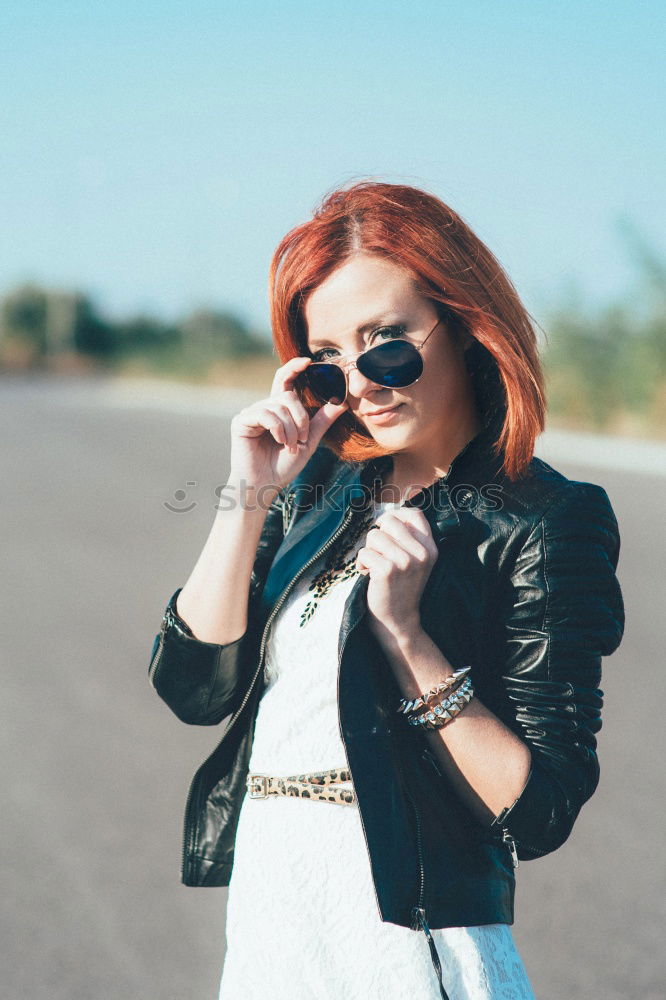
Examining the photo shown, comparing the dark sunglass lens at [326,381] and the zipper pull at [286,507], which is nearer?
the dark sunglass lens at [326,381]

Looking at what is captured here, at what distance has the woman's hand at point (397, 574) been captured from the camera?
5.14 ft

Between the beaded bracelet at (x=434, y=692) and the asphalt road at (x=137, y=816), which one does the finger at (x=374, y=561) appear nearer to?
the beaded bracelet at (x=434, y=692)

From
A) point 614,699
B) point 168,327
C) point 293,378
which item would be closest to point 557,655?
point 293,378

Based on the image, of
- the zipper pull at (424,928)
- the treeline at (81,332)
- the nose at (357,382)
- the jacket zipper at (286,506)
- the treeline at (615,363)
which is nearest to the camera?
the zipper pull at (424,928)

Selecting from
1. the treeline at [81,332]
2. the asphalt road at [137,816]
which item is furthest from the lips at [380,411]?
the treeline at [81,332]

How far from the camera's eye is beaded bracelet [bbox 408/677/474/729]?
1.57 meters

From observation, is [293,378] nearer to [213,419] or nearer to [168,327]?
[213,419]

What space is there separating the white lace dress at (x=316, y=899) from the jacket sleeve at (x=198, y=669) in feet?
0.28

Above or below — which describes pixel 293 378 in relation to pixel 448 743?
above

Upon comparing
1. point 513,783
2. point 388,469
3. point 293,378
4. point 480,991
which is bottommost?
point 480,991

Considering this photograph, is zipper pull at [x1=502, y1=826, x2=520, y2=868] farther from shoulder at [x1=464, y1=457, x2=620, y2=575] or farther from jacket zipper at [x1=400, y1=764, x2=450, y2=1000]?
shoulder at [x1=464, y1=457, x2=620, y2=575]

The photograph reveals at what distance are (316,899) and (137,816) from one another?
2675 millimetres

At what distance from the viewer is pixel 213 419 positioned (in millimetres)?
25766

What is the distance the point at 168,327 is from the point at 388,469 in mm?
67491
